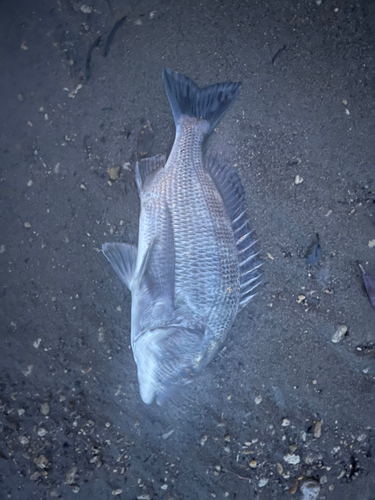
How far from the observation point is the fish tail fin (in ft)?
6.30

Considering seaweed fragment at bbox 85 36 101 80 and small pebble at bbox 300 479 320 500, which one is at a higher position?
seaweed fragment at bbox 85 36 101 80

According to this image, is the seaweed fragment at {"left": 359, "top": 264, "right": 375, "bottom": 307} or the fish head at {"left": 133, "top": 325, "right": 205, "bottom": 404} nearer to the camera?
the fish head at {"left": 133, "top": 325, "right": 205, "bottom": 404}

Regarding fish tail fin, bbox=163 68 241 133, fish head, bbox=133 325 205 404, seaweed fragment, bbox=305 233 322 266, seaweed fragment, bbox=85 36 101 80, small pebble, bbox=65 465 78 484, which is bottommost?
small pebble, bbox=65 465 78 484

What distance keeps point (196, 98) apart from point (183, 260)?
1.03 m

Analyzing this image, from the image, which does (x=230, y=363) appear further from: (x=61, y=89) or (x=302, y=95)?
(x=61, y=89)

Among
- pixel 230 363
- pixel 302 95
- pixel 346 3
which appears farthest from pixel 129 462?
pixel 346 3

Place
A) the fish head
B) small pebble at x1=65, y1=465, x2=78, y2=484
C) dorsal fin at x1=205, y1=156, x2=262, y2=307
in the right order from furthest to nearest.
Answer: small pebble at x1=65, y1=465, x2=78, y2=484 → dorsal fin at x1=205, y1=156, x2=262, y2=307 → the fish head

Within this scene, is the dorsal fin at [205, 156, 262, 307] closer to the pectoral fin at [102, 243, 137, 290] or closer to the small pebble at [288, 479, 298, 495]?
the pectoral fin at [102, 243, 137, 290]

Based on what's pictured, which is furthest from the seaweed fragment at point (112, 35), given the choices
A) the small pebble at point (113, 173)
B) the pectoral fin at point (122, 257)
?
the pectoral fin at point (122, 257)

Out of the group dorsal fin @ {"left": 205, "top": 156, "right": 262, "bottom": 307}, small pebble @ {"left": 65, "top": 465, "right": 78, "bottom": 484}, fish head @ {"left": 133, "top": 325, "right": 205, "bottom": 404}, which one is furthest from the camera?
small pebble @ {"left": 65, "top": 465, "right": 78, "bottom": 484}

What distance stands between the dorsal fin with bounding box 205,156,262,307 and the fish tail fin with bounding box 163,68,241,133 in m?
0.28

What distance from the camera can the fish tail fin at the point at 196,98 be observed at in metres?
1.92

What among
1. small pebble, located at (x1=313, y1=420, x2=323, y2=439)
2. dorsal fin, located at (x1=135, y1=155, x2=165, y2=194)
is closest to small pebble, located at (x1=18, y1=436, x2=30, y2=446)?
dorsal fin, located at (x1=135, y1=155, x2=165, y2=194)

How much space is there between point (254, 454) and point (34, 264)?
6.14 ft
